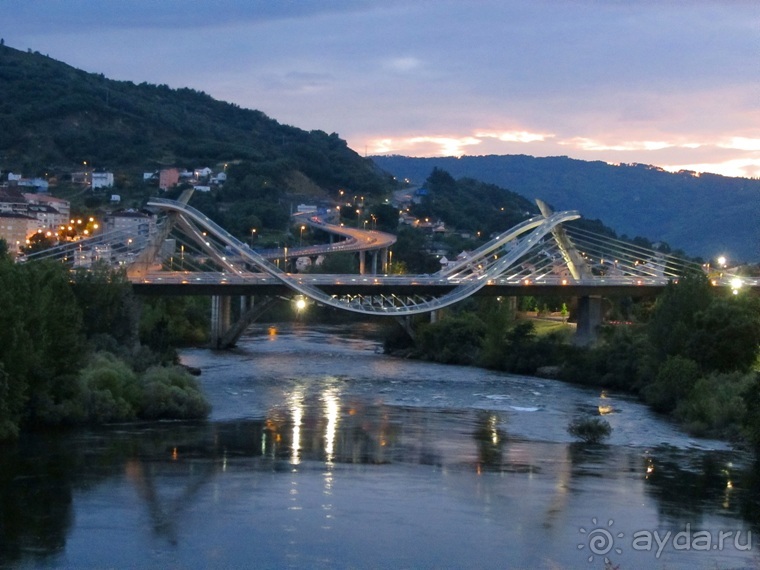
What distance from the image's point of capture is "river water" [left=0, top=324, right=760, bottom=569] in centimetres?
1955

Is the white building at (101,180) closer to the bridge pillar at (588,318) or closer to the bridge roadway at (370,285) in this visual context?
the bridge roadway at (370,285)

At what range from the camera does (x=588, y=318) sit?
54188 millimetres

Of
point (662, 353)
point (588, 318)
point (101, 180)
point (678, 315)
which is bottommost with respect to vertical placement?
point (662, 353)

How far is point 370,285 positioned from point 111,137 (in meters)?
75.7

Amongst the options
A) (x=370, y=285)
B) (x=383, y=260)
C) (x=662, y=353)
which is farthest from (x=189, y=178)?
(x=662, y=353)

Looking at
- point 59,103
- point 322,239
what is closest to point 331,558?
point 322,239

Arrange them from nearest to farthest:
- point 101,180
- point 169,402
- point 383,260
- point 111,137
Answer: point 169,402, point 383,260, point 101,180, point 111,137

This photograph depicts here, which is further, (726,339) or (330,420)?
(726,339)

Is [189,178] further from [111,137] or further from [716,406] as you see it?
[716,406]

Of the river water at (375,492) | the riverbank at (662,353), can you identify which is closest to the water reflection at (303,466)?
the river water at (375,492)

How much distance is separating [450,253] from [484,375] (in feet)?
159

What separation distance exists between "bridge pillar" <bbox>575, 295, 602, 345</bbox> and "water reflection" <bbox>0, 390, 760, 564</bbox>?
2021 centimetres

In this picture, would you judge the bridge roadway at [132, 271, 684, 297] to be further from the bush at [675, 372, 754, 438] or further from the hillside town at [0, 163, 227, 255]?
the bush at [675, 372, 754, 438]

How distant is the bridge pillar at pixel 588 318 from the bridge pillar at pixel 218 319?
14.6 m
